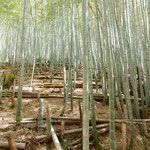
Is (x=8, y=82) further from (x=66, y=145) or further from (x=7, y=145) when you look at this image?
(x=66, y=145)

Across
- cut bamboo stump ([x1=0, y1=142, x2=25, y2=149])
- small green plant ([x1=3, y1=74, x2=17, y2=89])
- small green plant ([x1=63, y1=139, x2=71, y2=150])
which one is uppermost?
small green plant ([x1=3, y1=74, x2=17, y2=89])

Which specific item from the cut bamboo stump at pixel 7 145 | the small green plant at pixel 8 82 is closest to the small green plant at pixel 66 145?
the cut bamboo stump at pixel 7 145

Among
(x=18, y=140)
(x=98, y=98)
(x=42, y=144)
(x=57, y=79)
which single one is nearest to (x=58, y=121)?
(x=42, y=144)

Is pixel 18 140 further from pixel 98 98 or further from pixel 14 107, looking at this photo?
pixel 98 98

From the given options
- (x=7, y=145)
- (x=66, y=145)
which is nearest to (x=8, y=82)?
(x=7, y=145)

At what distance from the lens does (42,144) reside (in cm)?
226

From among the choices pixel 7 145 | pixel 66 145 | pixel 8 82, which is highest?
pixel 8 82

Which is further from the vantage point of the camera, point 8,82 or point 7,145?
point 8,82

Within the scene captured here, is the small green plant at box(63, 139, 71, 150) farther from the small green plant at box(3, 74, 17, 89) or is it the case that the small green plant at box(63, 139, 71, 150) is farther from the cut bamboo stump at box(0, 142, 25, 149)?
the small green plant at box(3, 74, 17, 89)

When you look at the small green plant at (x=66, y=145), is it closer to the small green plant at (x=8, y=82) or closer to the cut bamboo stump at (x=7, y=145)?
the cut bamboo stump at (x=7, y=145)

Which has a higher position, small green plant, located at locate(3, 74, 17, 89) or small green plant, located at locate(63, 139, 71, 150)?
small green plant, located at locate(3, 74, 17, 89)

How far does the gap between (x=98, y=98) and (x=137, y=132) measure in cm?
169

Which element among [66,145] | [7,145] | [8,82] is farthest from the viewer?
[8,82]

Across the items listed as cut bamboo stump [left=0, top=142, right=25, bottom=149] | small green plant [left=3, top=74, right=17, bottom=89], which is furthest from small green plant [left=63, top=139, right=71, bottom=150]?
small green plant [left=3, top=74, right=17, bottom=89]
